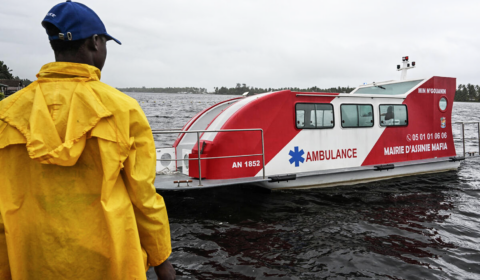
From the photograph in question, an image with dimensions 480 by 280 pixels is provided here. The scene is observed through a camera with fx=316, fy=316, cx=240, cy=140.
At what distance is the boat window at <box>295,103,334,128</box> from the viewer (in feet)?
25.2

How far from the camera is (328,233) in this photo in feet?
18.5

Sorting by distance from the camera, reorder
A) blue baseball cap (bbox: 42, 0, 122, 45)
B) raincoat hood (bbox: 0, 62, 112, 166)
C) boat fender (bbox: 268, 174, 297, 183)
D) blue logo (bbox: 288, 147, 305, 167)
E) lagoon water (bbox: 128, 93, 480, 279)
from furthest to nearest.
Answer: blue logo (bbox: 288, 147, 305, 167) → boat fender (bbox: 268, 174, 297, 183) → lagoon water (bbox: 128, 93, 480, 279) → blue baseball cap (bbox: 42, 0, 122, 45) → raincoat hood (bbox: 0, 62, 112, 166)

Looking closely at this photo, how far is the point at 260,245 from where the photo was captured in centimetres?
511

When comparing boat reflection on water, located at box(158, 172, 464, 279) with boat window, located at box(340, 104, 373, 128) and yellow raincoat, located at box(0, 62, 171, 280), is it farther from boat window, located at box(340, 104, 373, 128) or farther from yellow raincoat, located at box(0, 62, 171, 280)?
yellow raincoat, located at box(0, 62, 171, 280)

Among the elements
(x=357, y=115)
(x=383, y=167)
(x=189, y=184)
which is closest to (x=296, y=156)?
(x=357, y=115)

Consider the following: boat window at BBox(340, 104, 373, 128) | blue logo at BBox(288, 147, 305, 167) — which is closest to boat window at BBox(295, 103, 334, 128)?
boat window at BBox(340, 104, 373, 128)

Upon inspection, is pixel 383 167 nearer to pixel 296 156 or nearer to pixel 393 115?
pixel 393 115

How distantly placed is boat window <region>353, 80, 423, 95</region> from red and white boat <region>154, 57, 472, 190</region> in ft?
0.10

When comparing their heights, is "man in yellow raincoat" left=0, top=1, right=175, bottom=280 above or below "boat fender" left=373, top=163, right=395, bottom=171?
above

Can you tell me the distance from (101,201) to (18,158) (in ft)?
1.50

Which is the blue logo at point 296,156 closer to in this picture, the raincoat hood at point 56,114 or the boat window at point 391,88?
the boat window at point 391,88

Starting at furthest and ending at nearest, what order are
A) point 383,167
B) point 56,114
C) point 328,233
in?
1. point 383,167
2. point 328,233
3. point 56,114

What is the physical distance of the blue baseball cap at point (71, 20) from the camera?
5.03 ft

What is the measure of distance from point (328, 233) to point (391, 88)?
259 inches
